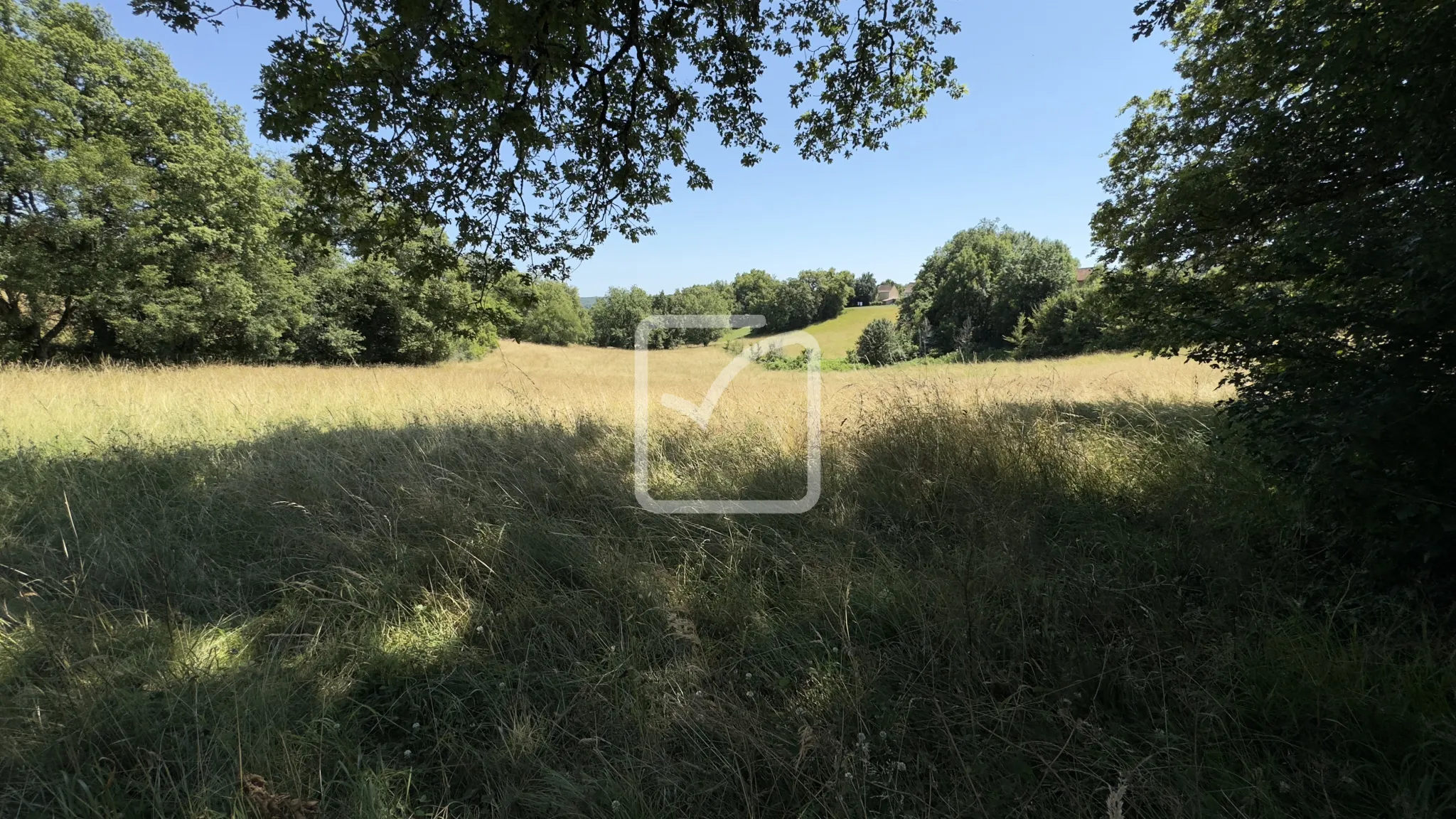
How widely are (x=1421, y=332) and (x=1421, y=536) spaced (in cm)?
92

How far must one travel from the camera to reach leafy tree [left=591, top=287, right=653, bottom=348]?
59.8m

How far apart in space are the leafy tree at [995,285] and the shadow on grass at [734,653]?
140ft

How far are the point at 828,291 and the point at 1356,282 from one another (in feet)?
249

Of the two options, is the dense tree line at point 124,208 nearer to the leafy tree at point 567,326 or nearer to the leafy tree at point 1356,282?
the leafy tree at point 1356,282

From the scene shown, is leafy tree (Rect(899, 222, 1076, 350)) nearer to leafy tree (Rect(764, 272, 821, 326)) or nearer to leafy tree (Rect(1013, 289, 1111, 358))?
leafy tree (Rect(1013, 289, 1111, 358))

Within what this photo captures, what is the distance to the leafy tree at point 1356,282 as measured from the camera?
6.60ft

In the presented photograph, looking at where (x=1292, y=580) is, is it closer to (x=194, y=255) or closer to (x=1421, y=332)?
(x=1421, y=332)

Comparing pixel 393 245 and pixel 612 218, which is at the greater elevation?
pixel 612 218

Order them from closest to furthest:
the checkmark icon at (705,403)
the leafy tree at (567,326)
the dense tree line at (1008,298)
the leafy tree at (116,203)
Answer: the checkmark icon at (705,403), the leafy tree at (116,203), the dense tree line at (1008,298), the leafy tree at (567,326)

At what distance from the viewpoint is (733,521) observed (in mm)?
3295

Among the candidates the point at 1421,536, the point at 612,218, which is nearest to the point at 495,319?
the point at 612,218

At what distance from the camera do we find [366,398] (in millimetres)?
8094

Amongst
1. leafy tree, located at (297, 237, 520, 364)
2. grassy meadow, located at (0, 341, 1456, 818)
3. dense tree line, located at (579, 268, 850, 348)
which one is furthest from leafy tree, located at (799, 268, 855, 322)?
grassy meadow, located at (0, 341, 1456, 818)

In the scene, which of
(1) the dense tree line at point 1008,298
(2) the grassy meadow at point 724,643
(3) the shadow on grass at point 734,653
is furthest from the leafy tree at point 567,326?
(3) the shadow on grass at point 734,653
